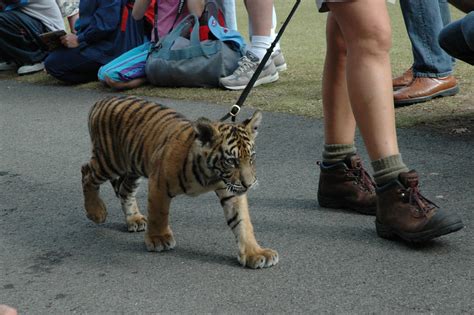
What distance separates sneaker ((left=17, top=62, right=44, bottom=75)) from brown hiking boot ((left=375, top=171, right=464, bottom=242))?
6.49 metres

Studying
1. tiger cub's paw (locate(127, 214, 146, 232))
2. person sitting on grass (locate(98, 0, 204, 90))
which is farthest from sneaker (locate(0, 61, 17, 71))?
tiger cub's paw (locate(127, 214, 146, 232))

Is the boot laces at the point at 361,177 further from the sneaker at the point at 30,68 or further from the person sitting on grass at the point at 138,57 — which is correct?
the sneaker at the point at 30,68

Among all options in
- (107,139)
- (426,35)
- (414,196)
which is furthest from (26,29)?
(414,196)

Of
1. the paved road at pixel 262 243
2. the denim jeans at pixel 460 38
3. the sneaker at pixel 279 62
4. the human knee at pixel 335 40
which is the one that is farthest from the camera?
the sneaker at pixel 279 62

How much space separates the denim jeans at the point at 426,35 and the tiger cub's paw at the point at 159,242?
10.8 feet

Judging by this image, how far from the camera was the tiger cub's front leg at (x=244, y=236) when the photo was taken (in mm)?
3738

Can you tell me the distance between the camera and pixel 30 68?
31.7 ft

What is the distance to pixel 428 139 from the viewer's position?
572cm

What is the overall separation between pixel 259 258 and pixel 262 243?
0.37 m

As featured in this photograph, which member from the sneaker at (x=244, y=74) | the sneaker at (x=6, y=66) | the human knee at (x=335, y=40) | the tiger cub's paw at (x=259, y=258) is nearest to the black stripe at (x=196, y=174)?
the tiger cub's paw at (x=259, y=258)

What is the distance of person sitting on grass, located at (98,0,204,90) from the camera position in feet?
26.3

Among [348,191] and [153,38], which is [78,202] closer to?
[348,191]

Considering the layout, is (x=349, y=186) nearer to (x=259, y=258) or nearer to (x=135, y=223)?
(x=259, y=258)

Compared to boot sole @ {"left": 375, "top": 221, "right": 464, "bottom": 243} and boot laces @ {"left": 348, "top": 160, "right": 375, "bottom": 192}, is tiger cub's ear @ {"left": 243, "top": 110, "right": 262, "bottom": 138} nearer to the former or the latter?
boot sole @ {"left": 375, "top": 221, "right": 464, "bottom": 243}
